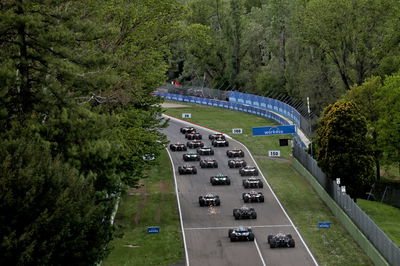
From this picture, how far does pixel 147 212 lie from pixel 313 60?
161 ft

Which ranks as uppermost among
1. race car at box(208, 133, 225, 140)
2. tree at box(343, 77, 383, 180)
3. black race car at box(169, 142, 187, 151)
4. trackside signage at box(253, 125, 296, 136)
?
tree at box(343, 77, 383, 180)

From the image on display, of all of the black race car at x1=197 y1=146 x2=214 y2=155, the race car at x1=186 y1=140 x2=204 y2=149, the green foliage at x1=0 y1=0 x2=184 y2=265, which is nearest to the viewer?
the green foliage at x1=0 y1=0 x2=184 y2=265

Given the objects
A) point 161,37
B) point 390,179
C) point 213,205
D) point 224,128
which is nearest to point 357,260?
point 213,205

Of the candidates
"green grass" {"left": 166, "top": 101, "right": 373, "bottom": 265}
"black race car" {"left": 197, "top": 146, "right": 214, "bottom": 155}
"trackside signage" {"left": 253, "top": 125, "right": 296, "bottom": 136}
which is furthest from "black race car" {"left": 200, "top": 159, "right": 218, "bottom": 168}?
"trackside signage" {"left": 253, "top": 125, "right": 296, "bottom": 136}

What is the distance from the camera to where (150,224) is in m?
52.5

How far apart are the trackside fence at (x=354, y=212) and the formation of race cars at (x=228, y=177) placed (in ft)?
14.9

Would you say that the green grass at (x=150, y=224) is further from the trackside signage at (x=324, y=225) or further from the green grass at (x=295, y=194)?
the trackside signage at (x=324, y=225)

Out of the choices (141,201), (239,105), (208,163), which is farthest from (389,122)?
(239,105)

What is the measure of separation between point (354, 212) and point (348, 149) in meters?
6.73

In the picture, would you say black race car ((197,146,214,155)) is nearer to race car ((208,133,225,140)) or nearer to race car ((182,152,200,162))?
race car ((182,152,200,162))

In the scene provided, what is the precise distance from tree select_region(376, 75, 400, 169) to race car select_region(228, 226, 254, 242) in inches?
816

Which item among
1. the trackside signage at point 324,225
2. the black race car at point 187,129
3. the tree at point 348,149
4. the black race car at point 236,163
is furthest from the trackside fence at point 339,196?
the black race car at point 187,129

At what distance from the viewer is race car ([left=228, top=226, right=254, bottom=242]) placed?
156 ft

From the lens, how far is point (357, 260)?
44.4m
